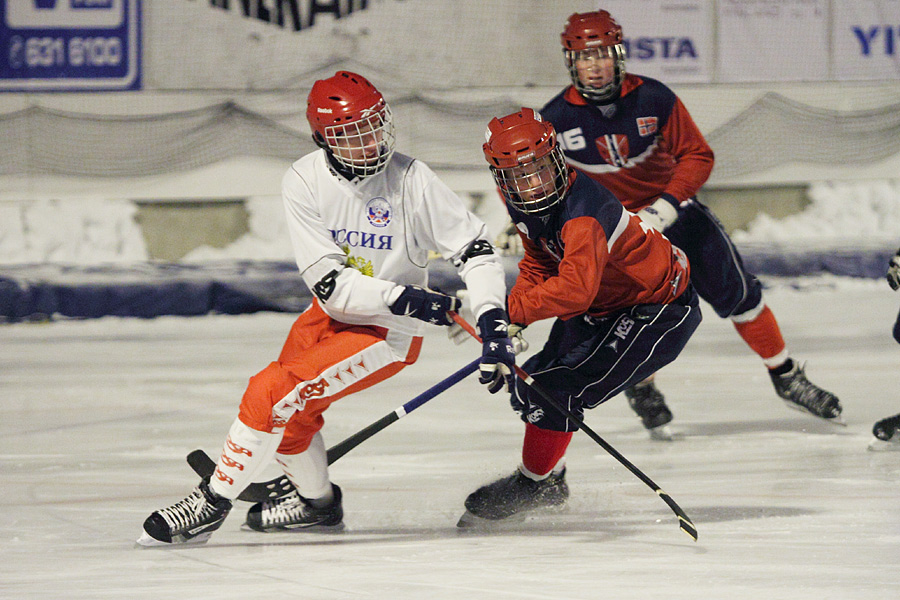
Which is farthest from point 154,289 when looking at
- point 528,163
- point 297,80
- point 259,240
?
point 528,163

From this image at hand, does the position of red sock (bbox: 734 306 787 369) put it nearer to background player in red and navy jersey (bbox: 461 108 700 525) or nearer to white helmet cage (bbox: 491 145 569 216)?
background player in red and navy jersey (bbox: 461 108 700 525)

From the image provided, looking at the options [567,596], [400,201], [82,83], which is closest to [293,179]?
→ [400,201]

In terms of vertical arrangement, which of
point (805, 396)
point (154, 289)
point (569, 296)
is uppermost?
point (569, 296)

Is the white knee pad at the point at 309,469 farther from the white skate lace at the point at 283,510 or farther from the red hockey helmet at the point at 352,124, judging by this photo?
the red hockey helmet at the point at 352,124

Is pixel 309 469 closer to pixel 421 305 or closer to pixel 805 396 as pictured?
pixel 421 305

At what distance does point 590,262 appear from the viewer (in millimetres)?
2547

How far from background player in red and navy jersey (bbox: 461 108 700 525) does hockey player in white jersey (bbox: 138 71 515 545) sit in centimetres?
14

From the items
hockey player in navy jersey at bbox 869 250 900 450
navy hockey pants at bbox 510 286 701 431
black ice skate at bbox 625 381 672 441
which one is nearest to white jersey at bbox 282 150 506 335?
navy hockey pants at bbox 510 286 701 431

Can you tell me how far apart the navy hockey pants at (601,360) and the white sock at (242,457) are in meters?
0.64

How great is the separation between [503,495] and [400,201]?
82 cm

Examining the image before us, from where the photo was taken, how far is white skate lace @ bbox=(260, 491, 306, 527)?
2775mm

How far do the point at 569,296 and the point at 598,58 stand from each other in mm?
1180

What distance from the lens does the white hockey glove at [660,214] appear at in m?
3.39

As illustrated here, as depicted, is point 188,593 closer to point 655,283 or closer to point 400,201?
point 400,201
